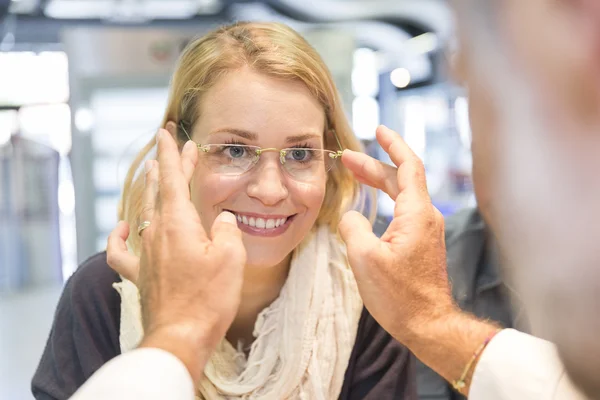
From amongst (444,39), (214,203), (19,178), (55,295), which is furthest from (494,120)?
(19,178)

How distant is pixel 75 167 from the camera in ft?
15.2

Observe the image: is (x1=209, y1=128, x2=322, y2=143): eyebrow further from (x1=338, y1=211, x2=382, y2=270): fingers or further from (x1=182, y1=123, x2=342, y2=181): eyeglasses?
(x1=338, y1=211, x2=382, y2=270): fingers

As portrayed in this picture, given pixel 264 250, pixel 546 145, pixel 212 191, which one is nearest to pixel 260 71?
pixel 212 191

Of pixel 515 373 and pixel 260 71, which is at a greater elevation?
pixel 260 71

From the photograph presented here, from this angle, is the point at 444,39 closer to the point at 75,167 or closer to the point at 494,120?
the point at 494,120

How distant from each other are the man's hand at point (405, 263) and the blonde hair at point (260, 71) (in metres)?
0.41

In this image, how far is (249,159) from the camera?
140 centimetres

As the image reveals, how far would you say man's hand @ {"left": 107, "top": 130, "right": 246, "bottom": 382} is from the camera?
2.78 feet

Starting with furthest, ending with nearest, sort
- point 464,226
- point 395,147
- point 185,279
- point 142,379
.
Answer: point 464,226 < point 395,147 < point 185,279 < point 142,379

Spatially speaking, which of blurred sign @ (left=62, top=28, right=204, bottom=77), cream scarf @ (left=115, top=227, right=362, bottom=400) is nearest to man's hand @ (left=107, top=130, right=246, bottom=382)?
cream scarf @ (left=115, top=227, right=362, bottom=400)

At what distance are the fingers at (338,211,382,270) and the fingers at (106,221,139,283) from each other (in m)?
0.41

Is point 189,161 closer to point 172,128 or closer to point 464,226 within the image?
point 172,128

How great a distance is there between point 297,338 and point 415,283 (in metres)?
0.48

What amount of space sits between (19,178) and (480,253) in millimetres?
7522
